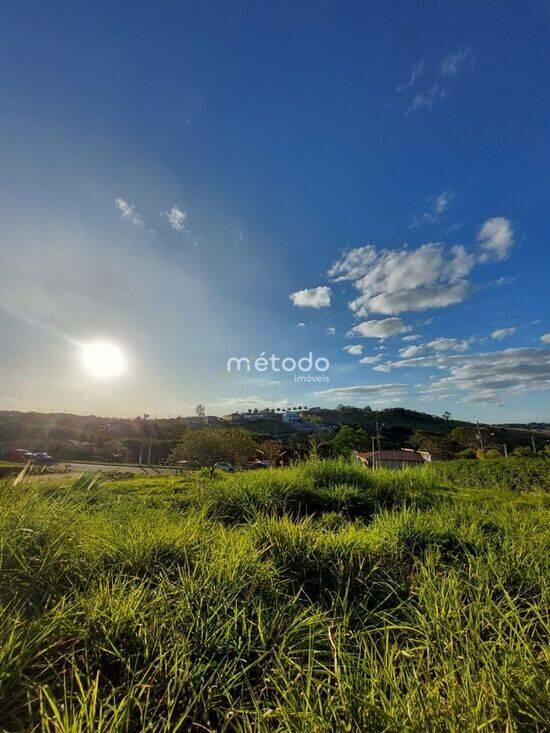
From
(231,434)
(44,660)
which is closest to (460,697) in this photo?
(44,660)

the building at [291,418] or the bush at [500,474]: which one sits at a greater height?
the building at [291,418]

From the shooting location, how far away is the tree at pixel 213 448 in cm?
1579

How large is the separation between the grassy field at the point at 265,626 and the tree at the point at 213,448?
10.3m

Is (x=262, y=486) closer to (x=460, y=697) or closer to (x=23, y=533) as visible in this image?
(x=23, y=533)

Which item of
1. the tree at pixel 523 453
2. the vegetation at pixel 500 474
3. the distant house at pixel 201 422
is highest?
the distant house at pixel 201 422

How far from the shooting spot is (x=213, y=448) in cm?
1578

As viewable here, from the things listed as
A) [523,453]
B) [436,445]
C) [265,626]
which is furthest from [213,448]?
[436,445]

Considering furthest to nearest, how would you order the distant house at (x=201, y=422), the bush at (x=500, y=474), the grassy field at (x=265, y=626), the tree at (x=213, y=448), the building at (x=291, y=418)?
the building at (x=291, y=418) < the distant house at (x=201, y=422) < the tree at (x=213, y=448) < the bush at (x=500, y=474) < the grassy field at (x=265, y=626)

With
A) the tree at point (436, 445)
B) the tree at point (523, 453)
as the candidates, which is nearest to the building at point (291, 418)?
the tree at point (436, 445)

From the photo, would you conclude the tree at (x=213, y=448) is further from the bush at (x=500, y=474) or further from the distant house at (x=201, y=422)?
the distant house at (x=201, y=422)

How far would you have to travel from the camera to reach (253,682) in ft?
7.67

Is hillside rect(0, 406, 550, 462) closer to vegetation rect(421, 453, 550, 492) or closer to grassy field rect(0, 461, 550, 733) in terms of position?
vegetation rect(421, 453, 550, 492)

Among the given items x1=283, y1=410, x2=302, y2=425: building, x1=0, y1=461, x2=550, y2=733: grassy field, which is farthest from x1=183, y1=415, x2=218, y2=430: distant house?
x1=0, y1=461, x2=550, y2=733: grassy field

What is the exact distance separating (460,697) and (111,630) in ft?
7.09
